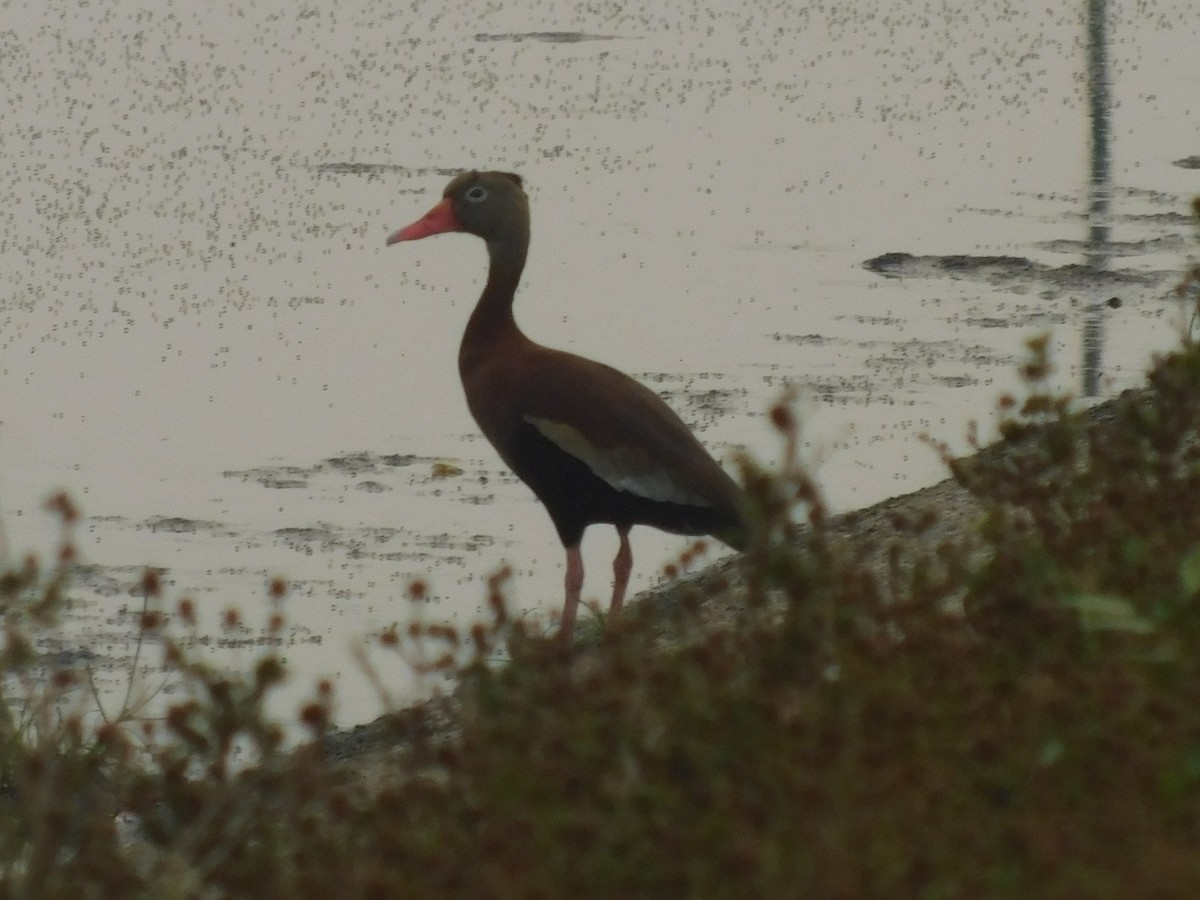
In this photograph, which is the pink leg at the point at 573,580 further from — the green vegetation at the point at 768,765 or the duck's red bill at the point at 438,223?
the green vegetation at the point at 768,765

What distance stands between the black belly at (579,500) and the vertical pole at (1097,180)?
2.56m

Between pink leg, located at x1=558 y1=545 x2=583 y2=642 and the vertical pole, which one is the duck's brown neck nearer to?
pink leg, located at x1=558 y1=545 x2=583 y2=642

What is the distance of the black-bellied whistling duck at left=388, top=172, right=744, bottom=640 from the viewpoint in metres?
6.21

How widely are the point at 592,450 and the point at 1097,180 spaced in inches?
249

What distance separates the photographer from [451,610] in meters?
6.59

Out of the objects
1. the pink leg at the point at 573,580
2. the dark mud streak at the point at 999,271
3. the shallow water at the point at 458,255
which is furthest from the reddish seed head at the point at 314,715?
the dark mud streak at the point at 999,271

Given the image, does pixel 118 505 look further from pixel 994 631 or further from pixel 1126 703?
pixel 1126 703

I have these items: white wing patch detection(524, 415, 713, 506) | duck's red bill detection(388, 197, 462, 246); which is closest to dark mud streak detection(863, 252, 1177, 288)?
duck's red bill detection(388, 197, 462, 246)

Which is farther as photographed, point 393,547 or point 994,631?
point 393,547

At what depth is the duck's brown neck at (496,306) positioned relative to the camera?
22.5ft

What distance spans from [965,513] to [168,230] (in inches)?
186

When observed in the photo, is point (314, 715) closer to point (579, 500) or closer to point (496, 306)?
point (579, 500)

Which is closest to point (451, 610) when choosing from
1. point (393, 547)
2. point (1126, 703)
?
point (393, 547)

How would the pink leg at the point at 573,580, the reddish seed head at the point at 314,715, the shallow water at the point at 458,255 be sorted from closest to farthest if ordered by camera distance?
1. the reddish seed head at the point at 314,715
2. the pink leg at the point at 573,580
3. the shallow water at the point at 458,255
